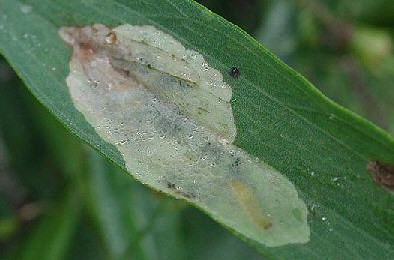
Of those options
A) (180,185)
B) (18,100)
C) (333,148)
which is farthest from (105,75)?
(18,100)

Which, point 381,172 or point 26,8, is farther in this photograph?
point 26,8

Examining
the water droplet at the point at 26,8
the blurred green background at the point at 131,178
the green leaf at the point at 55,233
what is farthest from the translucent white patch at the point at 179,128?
the green leaf at the point at 55,233

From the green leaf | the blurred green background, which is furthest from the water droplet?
the green leaf

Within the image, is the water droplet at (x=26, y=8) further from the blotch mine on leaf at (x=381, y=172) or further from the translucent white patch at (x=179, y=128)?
the blotch mine on leaf at (x=381, y=172)

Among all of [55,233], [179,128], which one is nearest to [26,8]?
[179,128]

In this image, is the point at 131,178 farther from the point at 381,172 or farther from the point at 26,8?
the point at 381,172

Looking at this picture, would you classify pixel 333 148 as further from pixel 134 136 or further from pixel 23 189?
pixel 23 189
